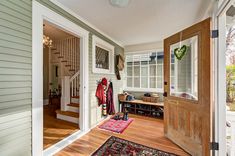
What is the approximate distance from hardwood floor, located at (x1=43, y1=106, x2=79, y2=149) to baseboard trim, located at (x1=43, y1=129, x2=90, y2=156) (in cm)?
14

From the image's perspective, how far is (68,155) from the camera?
1884mm

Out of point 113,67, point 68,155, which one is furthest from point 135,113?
point 68,155

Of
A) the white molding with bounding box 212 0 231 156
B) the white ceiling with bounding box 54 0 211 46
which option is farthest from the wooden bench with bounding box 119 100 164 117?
the white ceiling with bounding box 54 0 211 46

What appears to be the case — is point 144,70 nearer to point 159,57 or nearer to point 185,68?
point 159,57

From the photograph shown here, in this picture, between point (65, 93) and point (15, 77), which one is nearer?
point (15, 77)

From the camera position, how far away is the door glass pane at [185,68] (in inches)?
81.6

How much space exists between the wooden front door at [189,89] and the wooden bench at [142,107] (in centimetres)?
128

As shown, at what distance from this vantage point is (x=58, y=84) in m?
5.86

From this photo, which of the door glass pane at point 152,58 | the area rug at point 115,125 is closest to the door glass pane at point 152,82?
the door glass pane at point 152,58

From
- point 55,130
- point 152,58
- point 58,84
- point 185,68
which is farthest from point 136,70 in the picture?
point 58,84

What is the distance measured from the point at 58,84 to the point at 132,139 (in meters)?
4.89

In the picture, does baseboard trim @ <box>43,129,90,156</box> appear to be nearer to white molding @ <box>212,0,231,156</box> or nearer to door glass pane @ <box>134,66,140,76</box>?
white molding @ <box>212,0,231,156</box>

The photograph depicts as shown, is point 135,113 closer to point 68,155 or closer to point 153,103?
point 153,103

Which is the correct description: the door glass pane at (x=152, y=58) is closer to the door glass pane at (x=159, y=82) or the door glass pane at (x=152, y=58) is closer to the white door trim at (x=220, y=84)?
the door glass pane at (x=159, y=82)
